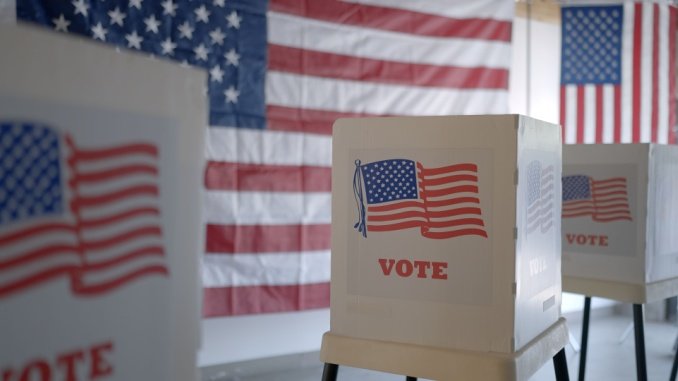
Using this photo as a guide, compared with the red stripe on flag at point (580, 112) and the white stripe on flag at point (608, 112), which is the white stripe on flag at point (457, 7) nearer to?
the red stripe on flag at point (580, 112)

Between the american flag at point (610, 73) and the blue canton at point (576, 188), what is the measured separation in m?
2.15

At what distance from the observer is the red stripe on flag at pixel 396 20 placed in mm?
2939

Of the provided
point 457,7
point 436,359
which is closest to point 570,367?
point 457,7

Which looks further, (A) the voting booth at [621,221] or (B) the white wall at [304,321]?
(B) the white wall at [304,321]

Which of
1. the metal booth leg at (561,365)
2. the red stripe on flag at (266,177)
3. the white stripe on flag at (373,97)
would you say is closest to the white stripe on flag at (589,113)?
the white stripe on flag at (373,97)

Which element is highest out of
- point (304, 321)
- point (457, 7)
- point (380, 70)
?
point (457, 7)

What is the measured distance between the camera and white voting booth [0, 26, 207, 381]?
46cm

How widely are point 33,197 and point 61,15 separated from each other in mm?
2096

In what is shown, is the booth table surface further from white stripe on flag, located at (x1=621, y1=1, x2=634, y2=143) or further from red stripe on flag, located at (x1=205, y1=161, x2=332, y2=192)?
white stripe on flag, located at (x1=621, y1=1, x2=634, y2=143)

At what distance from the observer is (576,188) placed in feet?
6.10

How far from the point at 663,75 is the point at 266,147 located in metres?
2.69

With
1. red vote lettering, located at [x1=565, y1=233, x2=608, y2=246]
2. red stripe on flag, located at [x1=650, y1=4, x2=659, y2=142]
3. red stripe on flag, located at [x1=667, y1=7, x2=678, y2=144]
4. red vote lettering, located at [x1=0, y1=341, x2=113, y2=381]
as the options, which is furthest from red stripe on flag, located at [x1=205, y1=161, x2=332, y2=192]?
red stripe on flag, located at [x1=667, y1=7, x2=678, y2=144]

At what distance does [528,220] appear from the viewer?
1.07 m

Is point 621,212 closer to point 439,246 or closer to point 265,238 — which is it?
point 439,246
